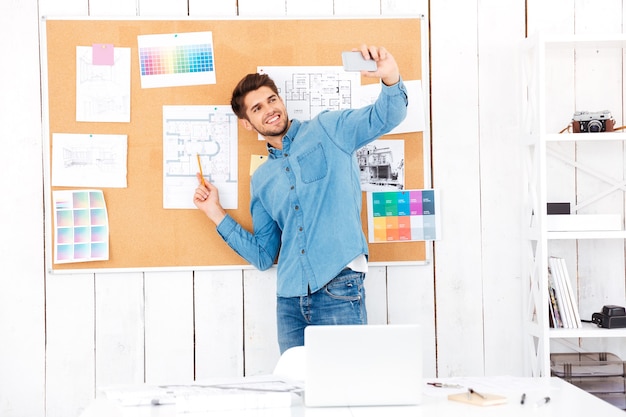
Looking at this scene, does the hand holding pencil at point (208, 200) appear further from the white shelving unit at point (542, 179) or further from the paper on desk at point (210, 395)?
the white shelving unit at point (542, 179)

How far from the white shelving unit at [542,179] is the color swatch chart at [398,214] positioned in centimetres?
44

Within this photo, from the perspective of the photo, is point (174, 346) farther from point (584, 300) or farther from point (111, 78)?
point (584, 300)

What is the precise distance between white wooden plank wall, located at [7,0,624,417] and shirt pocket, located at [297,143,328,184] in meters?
0.49

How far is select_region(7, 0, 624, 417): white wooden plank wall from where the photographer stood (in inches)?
122

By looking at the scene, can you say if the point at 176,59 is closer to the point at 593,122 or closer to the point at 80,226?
the point at 80,226

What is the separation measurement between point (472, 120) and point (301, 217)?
0.90 meters

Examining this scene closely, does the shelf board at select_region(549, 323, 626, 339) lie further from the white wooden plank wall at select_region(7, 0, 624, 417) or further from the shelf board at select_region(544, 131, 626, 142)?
the shelf board at select_region(544, 131, 626, 142)

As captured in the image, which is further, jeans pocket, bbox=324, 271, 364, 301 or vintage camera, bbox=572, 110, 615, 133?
vintage camera, bbox=572, 110, 615, 133

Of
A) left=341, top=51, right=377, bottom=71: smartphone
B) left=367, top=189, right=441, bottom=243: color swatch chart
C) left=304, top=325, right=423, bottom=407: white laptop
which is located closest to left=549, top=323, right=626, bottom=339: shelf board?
left=367, top=189, right=441, bottom=243: color swatch chart

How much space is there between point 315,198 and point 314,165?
5.1 inches

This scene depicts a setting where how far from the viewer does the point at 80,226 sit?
310 cm

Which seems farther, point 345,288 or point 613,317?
point 613,317

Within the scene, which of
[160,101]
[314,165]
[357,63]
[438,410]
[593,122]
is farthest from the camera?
[160,101]

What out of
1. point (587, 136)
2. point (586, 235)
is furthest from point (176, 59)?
point (586, 235)
